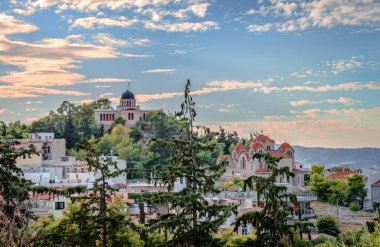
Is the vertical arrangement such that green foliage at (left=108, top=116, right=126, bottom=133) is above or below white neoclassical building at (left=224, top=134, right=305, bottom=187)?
above

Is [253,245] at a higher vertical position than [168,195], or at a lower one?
lower

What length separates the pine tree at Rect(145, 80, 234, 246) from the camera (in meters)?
17.5

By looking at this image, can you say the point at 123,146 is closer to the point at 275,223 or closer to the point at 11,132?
the point at 11,132

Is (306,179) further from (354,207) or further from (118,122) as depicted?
(118,122)

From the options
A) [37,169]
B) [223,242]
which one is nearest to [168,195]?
[223,242]

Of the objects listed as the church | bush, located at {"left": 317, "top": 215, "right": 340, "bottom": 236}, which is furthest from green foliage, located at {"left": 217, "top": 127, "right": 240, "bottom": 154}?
bush, located at {"left": 317, "top": 215, "right": 340, "bottom": 236}

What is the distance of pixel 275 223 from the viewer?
53.1 ft

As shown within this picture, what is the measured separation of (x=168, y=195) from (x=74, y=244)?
312 centimetres

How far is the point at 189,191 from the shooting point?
17625 millimetres

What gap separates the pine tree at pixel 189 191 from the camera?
1752 cm

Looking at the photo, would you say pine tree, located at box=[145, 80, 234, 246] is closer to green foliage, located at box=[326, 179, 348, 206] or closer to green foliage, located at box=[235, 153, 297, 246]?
green foliage, located at box=[235, 153, 297, 246]

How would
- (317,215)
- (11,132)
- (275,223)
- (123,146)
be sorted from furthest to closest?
(11,132) < (123,146) < (317,215) < (275,223)

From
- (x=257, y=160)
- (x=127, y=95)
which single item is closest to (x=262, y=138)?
(x=257, y=160)

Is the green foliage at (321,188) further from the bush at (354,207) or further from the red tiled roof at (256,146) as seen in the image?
the red tiled roof at (256,146)
